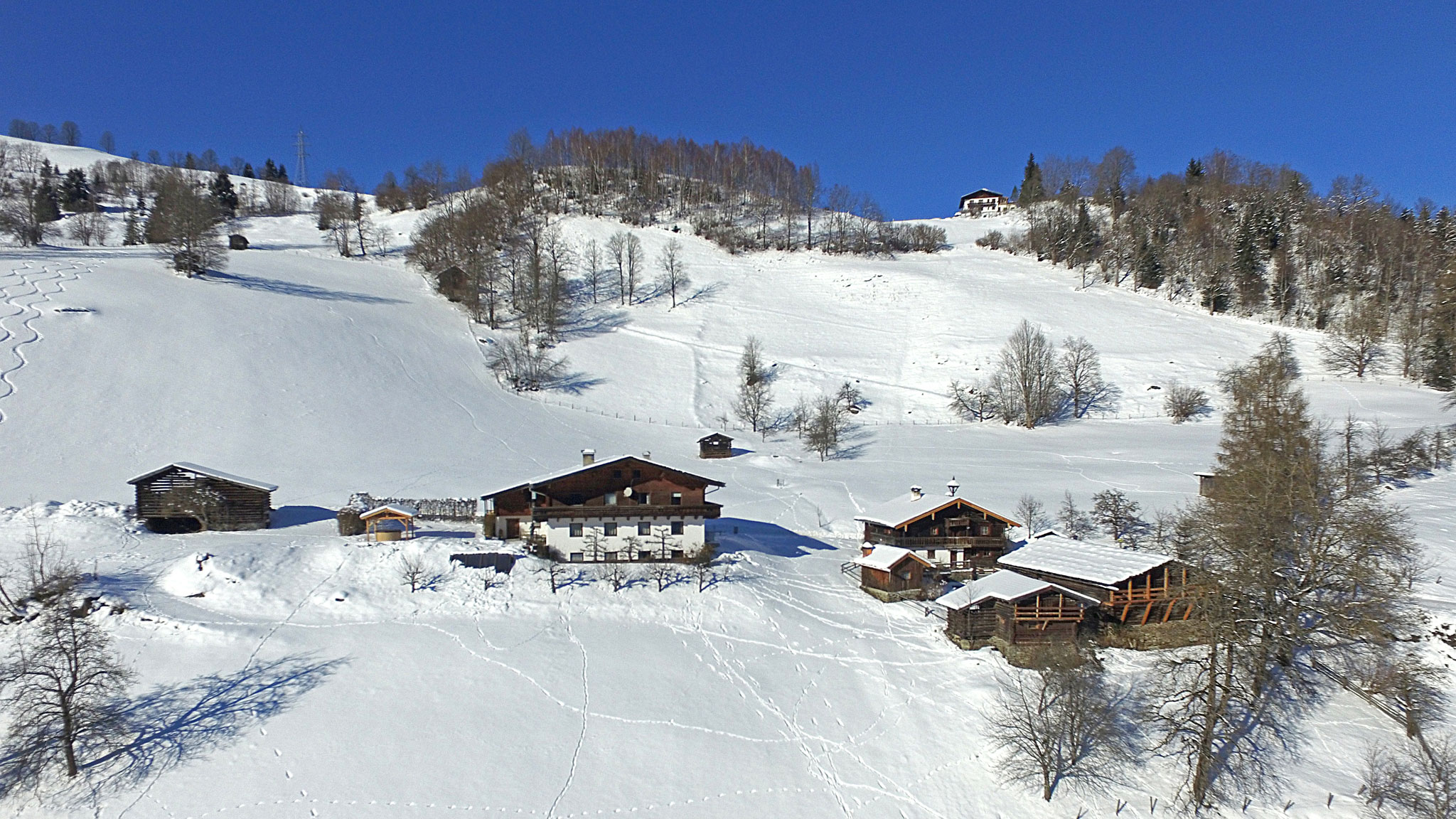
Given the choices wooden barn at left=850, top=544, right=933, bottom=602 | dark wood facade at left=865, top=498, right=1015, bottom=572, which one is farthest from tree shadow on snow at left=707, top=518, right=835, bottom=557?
wooden barn at left=850, top=544, right=933, bottom=602

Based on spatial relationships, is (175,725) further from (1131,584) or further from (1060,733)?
(1131,584)

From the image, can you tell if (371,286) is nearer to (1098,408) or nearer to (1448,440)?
(1098,408)

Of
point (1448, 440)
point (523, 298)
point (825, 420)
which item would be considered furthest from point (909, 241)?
point (1448, 440)

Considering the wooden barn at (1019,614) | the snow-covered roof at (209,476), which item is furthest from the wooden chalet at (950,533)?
the snow-covered roof at (209,476)

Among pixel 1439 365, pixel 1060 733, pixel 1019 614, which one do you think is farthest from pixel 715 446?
pixel 1439 365

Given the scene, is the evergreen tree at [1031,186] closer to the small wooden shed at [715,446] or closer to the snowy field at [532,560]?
the snowy field at [532,560]
